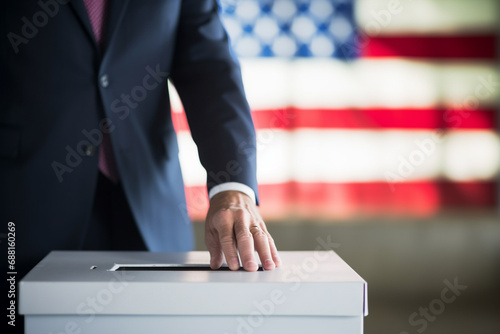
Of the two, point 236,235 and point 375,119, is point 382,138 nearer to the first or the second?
point 375,119

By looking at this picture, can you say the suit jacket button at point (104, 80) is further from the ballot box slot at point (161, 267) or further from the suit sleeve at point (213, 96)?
the ballot box slot at point (161, 267)

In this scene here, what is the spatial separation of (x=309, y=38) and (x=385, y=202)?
3.49 feet

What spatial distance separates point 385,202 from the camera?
11.6 feet

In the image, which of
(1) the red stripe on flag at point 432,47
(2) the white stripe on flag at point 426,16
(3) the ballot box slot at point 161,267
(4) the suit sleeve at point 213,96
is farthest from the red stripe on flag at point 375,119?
(3) the ballot box slot at point 161,267

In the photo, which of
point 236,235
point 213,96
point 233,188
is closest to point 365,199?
point 213,96

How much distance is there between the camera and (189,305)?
0.67m

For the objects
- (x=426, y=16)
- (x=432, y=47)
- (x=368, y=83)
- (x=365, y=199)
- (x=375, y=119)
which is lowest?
(x=365, y=199)

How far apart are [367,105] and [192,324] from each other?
116 inches

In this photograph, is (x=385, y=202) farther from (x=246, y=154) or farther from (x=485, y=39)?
(x=246, y=154)

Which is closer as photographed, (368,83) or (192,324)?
(192,324)

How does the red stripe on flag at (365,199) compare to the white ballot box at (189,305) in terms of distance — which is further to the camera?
the red stripe on flag at (365,199)

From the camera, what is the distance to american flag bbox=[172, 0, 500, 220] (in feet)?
11.2

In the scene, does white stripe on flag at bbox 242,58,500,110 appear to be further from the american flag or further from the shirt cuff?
the shirt cuff

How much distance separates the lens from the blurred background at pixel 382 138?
3416mm
